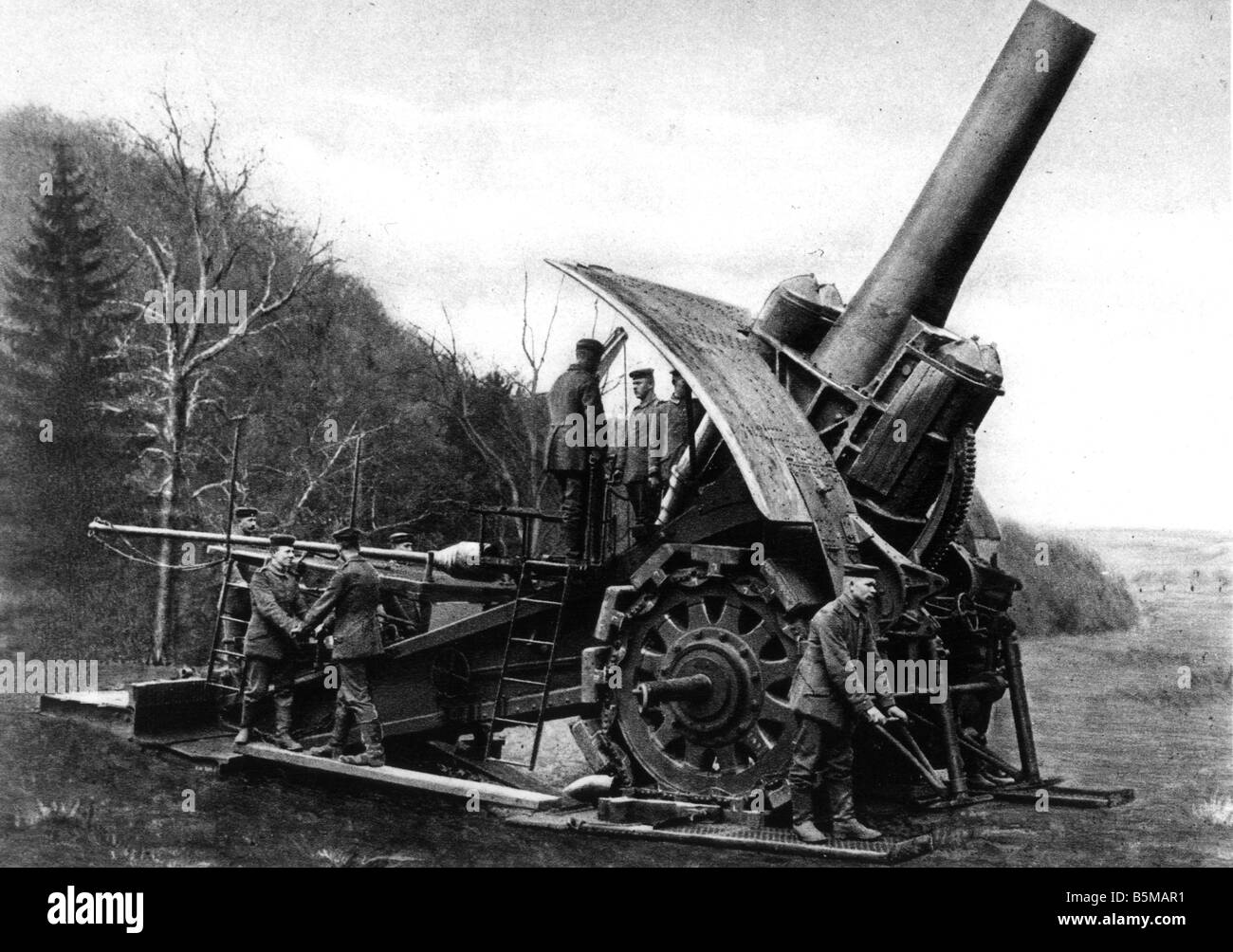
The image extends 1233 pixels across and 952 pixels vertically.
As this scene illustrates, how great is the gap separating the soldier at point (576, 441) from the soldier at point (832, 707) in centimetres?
211

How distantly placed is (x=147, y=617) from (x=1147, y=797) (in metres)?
9.80

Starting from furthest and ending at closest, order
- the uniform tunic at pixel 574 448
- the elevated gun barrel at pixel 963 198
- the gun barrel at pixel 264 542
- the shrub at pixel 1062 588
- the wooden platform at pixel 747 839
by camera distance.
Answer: the shrub at pixel 1062 588 < the gun barrel at pixel 264 542 < the uniform tunic at pixel 574 448 < the elevated gun barrel at pixel 963 198 < the wooden platform at pixel 747 839

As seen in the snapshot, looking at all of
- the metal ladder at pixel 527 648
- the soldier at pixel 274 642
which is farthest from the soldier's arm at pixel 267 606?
the metal ladder at pixel 527 648

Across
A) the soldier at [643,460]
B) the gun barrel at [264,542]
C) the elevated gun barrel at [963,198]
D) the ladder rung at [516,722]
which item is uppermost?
the elevated gun barrel at [963,198]

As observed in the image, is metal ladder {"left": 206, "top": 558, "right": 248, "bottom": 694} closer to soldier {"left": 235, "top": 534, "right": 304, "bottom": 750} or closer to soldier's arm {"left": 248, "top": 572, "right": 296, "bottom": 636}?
soldier {"left": 235, "top": 534, "right": 304, "bottom": 750}

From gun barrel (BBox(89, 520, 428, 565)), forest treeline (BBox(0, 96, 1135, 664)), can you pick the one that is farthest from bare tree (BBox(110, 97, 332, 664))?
gun barrel (BBox(89, 520, 428, 565))

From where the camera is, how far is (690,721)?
24.4 feet

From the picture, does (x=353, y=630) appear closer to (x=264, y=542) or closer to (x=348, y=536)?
(x=348, y=536)

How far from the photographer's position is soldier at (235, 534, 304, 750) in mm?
8898

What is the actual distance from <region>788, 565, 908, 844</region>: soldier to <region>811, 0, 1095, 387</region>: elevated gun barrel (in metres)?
1.87

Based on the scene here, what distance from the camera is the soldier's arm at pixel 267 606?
888 cm

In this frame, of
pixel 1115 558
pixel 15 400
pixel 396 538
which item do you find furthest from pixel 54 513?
pixel 1115 558

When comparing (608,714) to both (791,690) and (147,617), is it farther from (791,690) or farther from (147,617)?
(147,617)

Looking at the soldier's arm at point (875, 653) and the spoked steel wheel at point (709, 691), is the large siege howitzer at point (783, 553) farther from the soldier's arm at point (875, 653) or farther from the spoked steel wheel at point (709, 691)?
the soldier's arm at point (875, 653)
